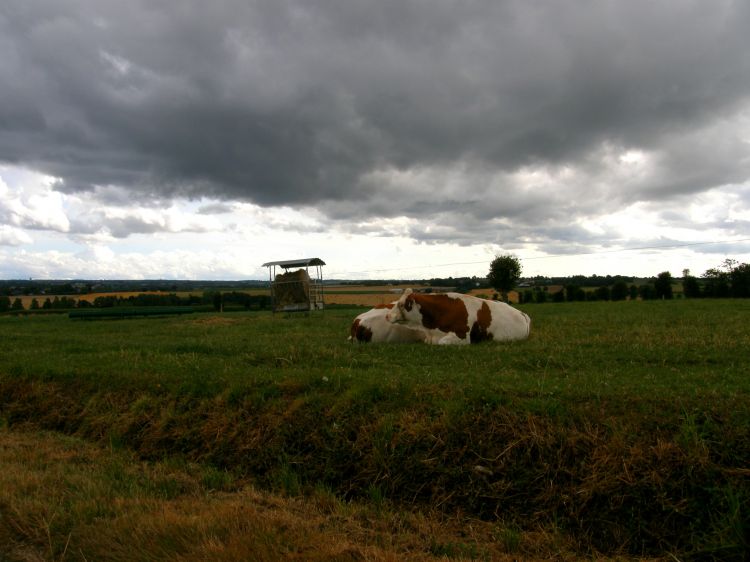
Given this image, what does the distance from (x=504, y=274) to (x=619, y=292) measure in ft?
45.1

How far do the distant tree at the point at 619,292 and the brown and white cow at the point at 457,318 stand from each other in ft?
181

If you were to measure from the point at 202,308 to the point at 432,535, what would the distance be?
138 ft

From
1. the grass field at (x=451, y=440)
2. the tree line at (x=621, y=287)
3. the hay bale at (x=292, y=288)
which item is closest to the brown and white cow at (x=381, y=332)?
the grass field at (x=451, y=440)

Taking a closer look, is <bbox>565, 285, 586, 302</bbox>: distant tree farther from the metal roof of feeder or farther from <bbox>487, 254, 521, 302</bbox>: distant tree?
the metal roof of feeder

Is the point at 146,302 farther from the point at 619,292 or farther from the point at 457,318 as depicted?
the point at 619,292

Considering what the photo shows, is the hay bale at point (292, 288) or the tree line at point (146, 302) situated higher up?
the hay bale at point (292, 288)

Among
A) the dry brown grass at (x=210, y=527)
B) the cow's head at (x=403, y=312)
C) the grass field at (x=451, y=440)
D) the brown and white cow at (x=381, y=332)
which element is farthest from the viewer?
the cow's head at (x=403, y=312)

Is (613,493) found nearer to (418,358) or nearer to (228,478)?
(228,478)

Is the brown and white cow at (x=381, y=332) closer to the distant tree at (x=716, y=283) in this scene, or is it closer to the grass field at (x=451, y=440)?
the grass field at (x=451, y=440)

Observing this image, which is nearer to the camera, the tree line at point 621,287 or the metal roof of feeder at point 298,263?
the metal roof of feeder at point 298,263

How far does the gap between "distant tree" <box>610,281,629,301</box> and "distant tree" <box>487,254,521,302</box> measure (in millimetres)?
11352

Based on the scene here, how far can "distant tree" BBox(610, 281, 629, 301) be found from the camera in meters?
63.7

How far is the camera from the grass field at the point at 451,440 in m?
4.96

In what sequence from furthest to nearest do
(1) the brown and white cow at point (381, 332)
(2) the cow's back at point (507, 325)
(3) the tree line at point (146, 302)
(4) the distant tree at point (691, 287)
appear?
(4) the distant tree at point (691, 287), (3) the tree line at point (146, 302), (1) the brown and white cow at point (381, 332), (2) the cow's back at point (507, 325)
